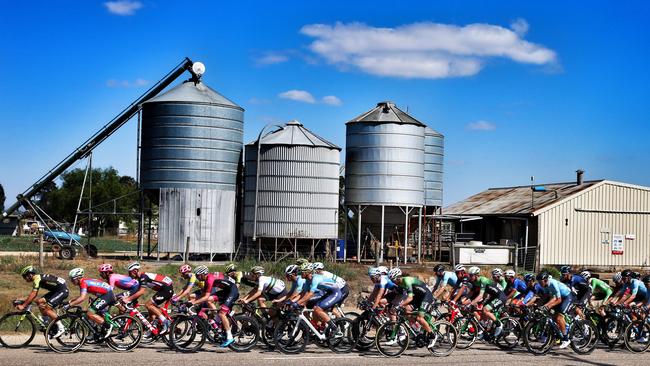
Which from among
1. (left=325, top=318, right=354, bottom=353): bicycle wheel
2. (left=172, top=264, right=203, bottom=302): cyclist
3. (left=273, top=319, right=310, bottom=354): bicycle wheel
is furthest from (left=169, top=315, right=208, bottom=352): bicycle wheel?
(left=325, top=318, right=354, bottom=353): bicycle wheel

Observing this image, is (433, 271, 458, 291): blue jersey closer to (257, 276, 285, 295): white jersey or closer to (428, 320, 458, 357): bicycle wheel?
(428, 320, 458, 357): bicycle wheel

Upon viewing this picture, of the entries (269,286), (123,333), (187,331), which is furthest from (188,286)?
(269,286)

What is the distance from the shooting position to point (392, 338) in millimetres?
17438

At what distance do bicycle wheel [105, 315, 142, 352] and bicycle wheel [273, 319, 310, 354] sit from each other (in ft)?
9.30

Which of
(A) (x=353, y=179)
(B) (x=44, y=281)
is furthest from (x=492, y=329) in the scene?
(A) (x=353, y=179)

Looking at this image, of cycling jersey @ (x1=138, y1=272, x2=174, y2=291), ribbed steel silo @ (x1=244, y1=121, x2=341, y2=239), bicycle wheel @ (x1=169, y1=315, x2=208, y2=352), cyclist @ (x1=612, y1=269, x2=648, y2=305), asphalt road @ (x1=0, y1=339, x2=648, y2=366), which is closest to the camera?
asphalt road @ (x1=0, y1=339, x2=648, y2=366)

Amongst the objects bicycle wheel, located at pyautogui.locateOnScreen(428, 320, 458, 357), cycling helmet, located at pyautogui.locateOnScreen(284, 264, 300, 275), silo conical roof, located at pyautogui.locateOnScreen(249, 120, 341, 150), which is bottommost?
bicycle wheel, located at pyautogui.locateOnScreen(428, 320, 458, 357)

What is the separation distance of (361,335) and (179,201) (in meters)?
23.7

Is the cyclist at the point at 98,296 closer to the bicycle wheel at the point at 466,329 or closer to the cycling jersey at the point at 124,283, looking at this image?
the cycling jersey at the point at 124,283

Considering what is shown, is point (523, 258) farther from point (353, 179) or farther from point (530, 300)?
point (530, 300)

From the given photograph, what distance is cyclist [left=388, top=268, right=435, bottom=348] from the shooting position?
17719 millimetres

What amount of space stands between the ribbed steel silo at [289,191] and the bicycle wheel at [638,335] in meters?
22.4

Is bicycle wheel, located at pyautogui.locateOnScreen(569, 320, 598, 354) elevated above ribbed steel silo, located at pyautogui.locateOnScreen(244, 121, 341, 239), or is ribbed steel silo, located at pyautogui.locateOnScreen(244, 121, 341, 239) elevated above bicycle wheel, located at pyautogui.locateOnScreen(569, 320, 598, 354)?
ribbed steel silo, located at pyautogui.locateOnScreen(244, 121, 341, 239)

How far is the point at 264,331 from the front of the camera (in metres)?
17.9
